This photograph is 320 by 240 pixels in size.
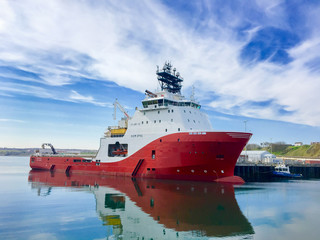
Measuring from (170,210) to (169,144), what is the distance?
1022 centimetres

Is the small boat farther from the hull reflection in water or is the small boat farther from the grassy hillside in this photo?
the grassy hillside

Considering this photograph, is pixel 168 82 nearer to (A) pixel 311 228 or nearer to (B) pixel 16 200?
(B) pixel 16 200

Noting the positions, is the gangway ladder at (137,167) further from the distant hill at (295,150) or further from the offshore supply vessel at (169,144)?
the distant hill at (295,150)

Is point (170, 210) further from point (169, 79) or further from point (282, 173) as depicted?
point (282, 173)

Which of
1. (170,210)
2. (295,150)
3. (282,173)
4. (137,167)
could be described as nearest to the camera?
(170,210)

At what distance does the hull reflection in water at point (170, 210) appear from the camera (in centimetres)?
1105

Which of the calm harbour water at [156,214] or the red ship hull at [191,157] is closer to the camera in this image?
the calm harbour water at [156,214]

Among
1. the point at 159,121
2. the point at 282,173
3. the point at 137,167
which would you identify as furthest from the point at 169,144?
the point at 282,173

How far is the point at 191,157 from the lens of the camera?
2305 cm

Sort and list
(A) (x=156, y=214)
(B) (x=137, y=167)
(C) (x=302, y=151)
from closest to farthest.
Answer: (A) (x=156, y=214) < (B) (x=137, y=167) < (C) (x=302, y=151)

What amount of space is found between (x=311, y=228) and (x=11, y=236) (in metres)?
13.6

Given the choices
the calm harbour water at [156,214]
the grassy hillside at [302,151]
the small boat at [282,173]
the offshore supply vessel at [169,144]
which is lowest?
the calm harbour water at [156,214]

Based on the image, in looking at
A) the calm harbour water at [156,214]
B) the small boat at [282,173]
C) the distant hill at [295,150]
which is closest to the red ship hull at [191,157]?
the calm harbour water at [156,214]

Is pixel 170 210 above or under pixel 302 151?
under
